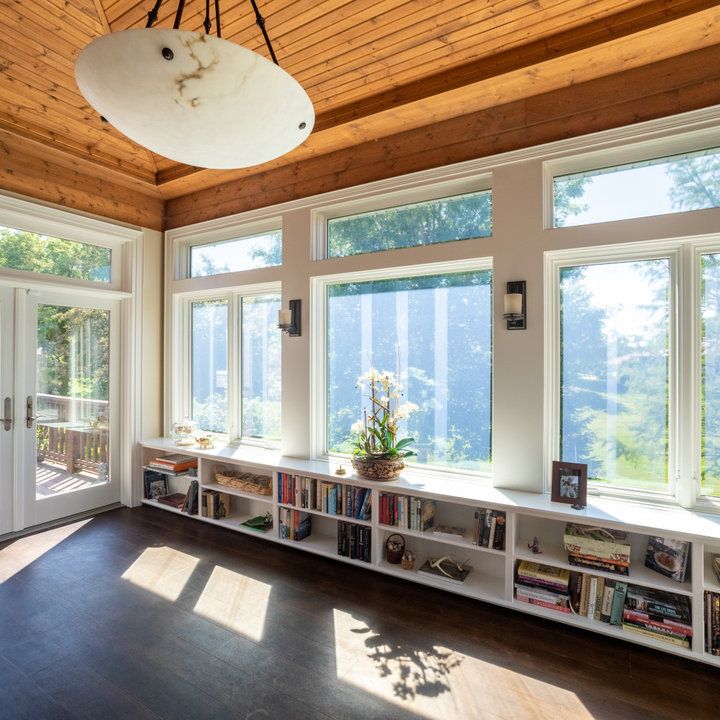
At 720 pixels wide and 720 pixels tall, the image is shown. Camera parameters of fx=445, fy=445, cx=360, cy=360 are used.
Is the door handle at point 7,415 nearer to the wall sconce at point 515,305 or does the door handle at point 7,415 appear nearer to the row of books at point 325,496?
the row of books at point 325,496

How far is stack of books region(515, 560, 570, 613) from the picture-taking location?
248 cm

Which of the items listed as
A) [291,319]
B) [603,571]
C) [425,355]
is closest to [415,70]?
[425,355]

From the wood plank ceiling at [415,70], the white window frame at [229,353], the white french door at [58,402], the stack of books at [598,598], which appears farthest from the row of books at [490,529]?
the white french door at [58,402]

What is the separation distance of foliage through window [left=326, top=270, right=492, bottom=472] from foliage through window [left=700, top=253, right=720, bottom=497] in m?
1.20

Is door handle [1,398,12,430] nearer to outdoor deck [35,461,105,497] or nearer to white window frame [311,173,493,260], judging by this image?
outdoor deck [35,461,105,497]

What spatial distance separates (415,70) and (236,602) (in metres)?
3.41

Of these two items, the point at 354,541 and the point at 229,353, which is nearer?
the point at 354,541

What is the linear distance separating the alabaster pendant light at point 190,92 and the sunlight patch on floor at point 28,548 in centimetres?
309

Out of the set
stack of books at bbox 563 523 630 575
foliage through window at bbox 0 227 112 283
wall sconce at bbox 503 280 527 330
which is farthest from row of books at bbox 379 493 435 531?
foliage through window at bbox 0 227 112 283

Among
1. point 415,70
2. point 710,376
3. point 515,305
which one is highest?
point 415,70

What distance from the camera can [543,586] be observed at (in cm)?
254

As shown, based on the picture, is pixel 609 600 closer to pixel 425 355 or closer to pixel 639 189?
pixel 425 355

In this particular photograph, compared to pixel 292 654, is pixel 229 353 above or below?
above

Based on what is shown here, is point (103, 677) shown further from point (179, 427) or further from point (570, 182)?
point (570, 182)
